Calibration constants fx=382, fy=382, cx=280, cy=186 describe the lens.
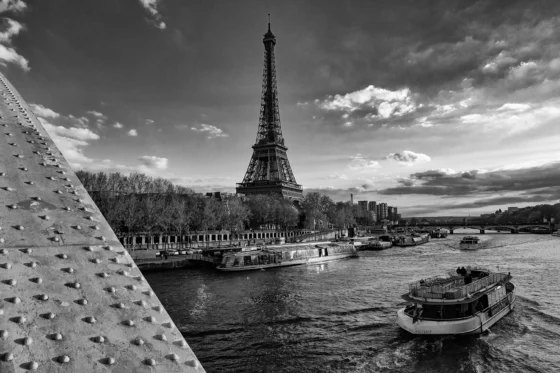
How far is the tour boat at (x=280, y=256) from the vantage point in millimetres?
46375

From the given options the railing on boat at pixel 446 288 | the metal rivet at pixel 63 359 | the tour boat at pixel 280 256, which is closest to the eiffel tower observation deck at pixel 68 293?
the metal rivet at pixel 63 359

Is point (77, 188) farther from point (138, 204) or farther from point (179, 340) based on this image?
point (138, 204)

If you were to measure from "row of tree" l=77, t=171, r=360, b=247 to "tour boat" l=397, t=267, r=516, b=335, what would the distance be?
4269 centimetres

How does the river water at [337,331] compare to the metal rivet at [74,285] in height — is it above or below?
below

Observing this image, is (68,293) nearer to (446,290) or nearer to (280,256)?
(446,290)

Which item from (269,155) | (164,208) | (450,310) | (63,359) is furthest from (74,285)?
(269,155)

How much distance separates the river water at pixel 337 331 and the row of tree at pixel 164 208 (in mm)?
23772

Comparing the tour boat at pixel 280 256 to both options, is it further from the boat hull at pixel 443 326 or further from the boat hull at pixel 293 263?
the boat hull at pixel 443 326

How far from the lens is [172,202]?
214ft

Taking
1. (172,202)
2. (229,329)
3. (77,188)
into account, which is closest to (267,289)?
(229,329)

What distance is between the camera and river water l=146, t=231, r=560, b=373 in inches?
675

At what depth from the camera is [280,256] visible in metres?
50.7

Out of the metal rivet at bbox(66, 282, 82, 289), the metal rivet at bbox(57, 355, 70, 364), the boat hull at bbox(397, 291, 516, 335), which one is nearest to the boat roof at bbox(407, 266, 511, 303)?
the boat hull at bbox(397, 291, 516, 335)

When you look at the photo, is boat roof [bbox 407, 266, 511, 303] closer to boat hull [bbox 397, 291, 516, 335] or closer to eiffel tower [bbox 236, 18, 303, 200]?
boat hull [bbox 397, 291, 516, 335]
